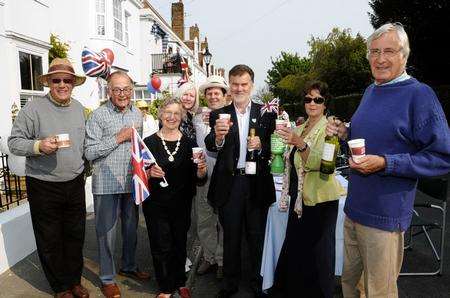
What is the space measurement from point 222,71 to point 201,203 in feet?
270

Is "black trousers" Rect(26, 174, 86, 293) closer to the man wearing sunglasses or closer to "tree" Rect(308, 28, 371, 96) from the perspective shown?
the man wearing sunglasses

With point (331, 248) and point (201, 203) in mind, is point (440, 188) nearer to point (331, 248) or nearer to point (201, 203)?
point (331, 248)

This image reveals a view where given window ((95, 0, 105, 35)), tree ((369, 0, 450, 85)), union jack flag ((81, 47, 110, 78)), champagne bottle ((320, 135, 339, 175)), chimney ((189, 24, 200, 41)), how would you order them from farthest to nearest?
1. chimney ((189, 24, 200, 41))
2. window ((95, 0, 105, 35))
3. tree ((369, 0, 450, 85))
4. union jack flag ((81, 47, 110, 78))
5. champagne bottle ((320, 135, 339, 175))

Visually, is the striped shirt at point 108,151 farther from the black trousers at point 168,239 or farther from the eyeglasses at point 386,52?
the eyeglasses at point 386,52

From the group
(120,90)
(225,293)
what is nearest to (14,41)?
(120,90)

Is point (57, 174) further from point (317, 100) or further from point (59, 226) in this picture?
point (317, 100)

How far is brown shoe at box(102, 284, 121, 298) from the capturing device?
12.0ft

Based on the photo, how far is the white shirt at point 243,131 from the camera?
349 centimetres

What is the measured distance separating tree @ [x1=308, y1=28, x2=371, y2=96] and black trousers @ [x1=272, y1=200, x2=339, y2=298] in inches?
1021

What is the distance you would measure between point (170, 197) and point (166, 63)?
22.2 m

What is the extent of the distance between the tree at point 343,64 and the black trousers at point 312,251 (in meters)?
25.9

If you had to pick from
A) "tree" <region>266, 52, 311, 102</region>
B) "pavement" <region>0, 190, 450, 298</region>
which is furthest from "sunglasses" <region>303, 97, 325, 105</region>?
"tree" <region>266, 52, 311, 102</region>

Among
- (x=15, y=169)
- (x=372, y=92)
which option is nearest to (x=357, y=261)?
(x=372, y=92)

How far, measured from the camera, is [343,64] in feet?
95.4
